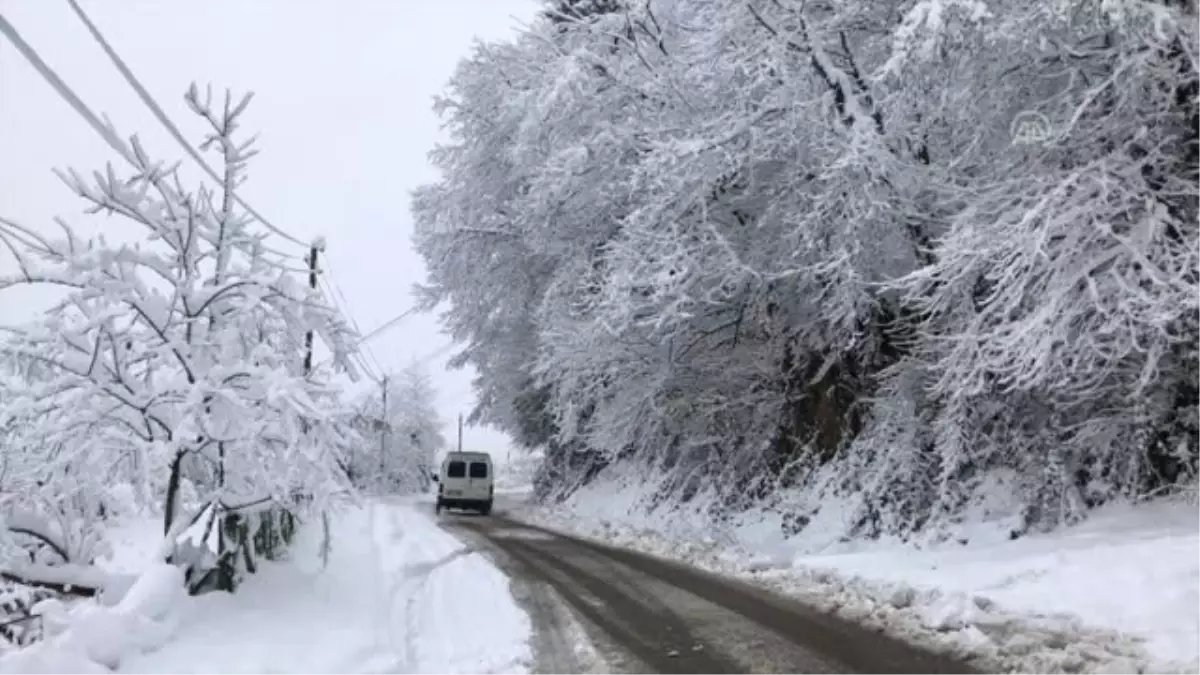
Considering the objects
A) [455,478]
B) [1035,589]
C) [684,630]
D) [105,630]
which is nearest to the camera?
[105,630]

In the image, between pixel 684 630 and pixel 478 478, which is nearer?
pixel 684 630

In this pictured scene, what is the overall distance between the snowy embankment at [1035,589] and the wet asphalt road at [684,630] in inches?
17.2

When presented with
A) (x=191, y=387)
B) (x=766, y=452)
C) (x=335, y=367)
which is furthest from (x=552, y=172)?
(x=191, y=387)

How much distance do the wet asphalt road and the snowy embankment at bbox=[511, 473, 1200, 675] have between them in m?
0.44

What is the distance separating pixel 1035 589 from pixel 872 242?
5955 mm

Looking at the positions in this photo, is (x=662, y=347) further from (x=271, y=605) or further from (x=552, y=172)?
(x=271, y=605)

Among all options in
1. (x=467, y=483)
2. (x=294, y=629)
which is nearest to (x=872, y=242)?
(x=294, y=629)

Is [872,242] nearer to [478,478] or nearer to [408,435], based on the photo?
[478,478]

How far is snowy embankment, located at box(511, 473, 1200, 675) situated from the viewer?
667 centimetres

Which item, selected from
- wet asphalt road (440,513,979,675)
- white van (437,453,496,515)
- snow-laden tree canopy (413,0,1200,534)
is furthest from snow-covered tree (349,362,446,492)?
wet asphalt road (440,513,979,675)

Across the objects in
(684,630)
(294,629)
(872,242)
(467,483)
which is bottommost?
(684,630)

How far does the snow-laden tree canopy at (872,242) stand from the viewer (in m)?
9.77

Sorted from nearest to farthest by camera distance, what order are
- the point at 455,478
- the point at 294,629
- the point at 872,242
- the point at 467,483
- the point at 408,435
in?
the point at 294,629 → the point at 872,242 → the point at 467,483 → the point at 455,478 → the point at 408,435

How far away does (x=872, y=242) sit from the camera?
43.9ft
